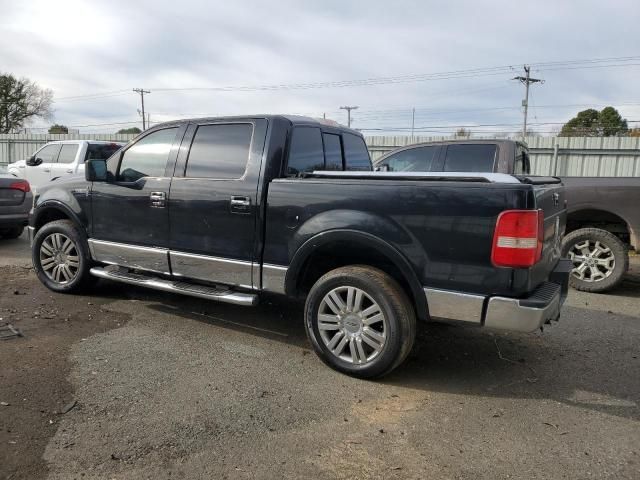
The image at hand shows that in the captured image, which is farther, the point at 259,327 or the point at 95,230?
the point at 95,230

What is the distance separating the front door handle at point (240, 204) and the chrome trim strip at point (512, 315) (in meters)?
2.04

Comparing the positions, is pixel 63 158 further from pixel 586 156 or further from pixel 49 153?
pixel 586 156

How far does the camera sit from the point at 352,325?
3.82 m

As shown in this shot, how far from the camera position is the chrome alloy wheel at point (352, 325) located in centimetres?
372

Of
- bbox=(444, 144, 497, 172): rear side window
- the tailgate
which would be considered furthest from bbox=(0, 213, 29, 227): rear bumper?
the tailgate

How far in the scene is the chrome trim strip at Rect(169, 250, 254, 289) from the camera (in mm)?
4363

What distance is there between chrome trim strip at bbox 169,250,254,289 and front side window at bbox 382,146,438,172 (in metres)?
3.94

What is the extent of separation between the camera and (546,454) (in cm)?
285

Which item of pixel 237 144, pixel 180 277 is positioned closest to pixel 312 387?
pixel 180 277

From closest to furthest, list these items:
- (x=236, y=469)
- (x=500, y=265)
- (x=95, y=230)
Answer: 1. (x=236, y=469)
2. (x=500, y=265)
3. (x=95, y=230)

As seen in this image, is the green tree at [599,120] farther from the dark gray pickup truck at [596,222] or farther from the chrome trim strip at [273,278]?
the chrome trim strip at [273,278]

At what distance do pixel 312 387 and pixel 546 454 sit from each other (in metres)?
1.54

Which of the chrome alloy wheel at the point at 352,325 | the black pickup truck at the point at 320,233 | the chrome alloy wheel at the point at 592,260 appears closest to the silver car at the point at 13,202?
the black pickup truck at the point at 320,233

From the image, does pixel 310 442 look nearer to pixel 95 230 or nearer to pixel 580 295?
pixel 95 230
